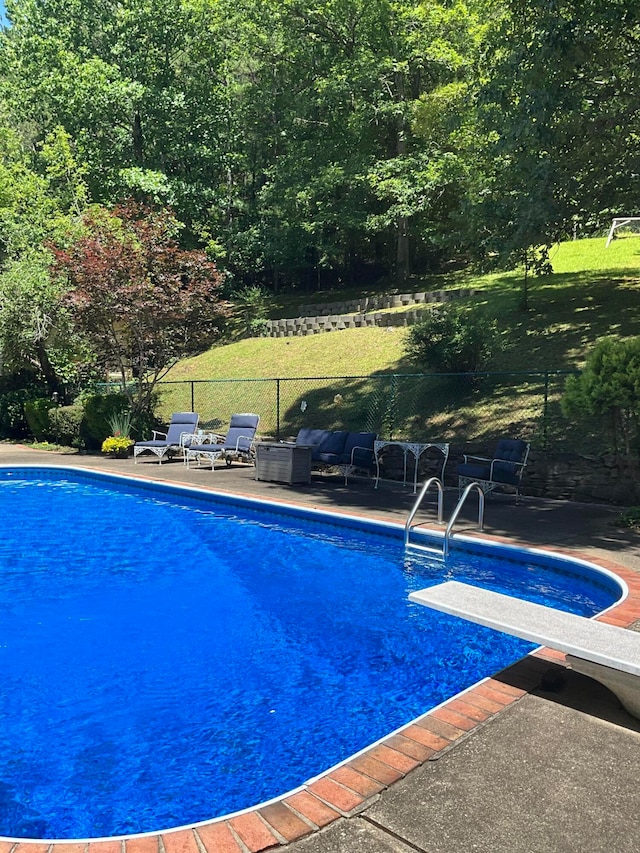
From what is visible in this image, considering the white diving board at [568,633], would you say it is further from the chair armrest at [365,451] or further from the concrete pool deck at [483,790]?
the chair armrest at [365,451]

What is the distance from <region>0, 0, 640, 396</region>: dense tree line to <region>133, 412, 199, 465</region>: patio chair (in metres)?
5.14

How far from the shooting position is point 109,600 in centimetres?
612

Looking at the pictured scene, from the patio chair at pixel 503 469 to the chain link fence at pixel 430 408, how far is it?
1260mm

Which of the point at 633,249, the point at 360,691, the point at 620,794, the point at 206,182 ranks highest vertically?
the point at 206,182

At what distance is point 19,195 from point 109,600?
18.7m

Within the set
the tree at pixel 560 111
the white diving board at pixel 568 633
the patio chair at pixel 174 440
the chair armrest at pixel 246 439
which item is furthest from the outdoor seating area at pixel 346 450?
the white diving board at pixel 568 633

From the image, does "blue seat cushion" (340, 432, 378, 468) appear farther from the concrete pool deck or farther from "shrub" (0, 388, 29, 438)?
"shrub" (0, 388, 29, 438)

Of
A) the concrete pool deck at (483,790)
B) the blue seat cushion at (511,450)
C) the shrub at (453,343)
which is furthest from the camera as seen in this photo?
the shrub at (453,343)

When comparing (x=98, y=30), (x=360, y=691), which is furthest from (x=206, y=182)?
(x=360, y=691)

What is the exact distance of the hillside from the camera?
14992 mm

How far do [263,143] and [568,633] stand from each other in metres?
31.4

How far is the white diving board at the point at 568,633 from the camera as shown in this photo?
3.12 meters

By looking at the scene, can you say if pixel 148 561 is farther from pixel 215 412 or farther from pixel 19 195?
pixel 19 195

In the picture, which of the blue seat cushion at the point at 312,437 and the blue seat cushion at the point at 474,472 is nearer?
the blue seat cushion at the point at 474,472
